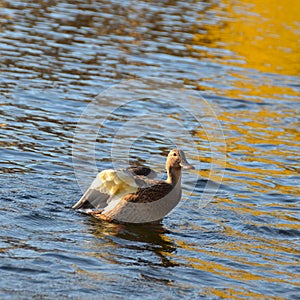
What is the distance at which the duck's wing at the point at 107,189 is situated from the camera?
Result: 9.93 metres

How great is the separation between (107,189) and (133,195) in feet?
1.47

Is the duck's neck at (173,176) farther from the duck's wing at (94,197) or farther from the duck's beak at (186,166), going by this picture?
the duck's wing at (94,197)

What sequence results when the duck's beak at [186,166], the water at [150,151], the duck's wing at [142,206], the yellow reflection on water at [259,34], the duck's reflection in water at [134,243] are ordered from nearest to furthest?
1. the water at [150,151]
2. the duck's reflection in water at [134,243]
3. the duck's wing at [142,206]
4. the duck's beak at [186,166]
5. the yellow reflection on water at [259,34]

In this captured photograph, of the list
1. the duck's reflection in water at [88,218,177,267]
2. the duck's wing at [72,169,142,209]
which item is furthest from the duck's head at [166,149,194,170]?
the duck's reflection in water at [88,218,177,267]

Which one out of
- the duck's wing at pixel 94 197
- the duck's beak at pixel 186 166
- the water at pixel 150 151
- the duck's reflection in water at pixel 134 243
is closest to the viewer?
the water at pixel 150 151

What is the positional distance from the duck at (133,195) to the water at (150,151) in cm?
19

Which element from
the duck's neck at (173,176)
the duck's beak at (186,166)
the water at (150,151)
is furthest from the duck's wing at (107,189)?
the duck's beak at (186,166)

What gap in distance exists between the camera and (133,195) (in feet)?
32.3

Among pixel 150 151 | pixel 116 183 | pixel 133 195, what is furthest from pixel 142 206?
pixel 150 151

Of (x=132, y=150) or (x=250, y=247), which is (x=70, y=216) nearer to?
(x=250, y=247)

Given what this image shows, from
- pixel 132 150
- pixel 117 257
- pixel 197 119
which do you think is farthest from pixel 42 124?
pixel 117 257

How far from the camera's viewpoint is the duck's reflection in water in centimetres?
861

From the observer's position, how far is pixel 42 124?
13.7 metres

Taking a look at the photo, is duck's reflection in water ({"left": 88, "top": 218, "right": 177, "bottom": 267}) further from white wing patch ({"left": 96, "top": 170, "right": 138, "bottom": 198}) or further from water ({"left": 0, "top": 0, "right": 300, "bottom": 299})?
white wing patch ({"left": 96, "top": 170, "right": 138, "bottom": 198})
